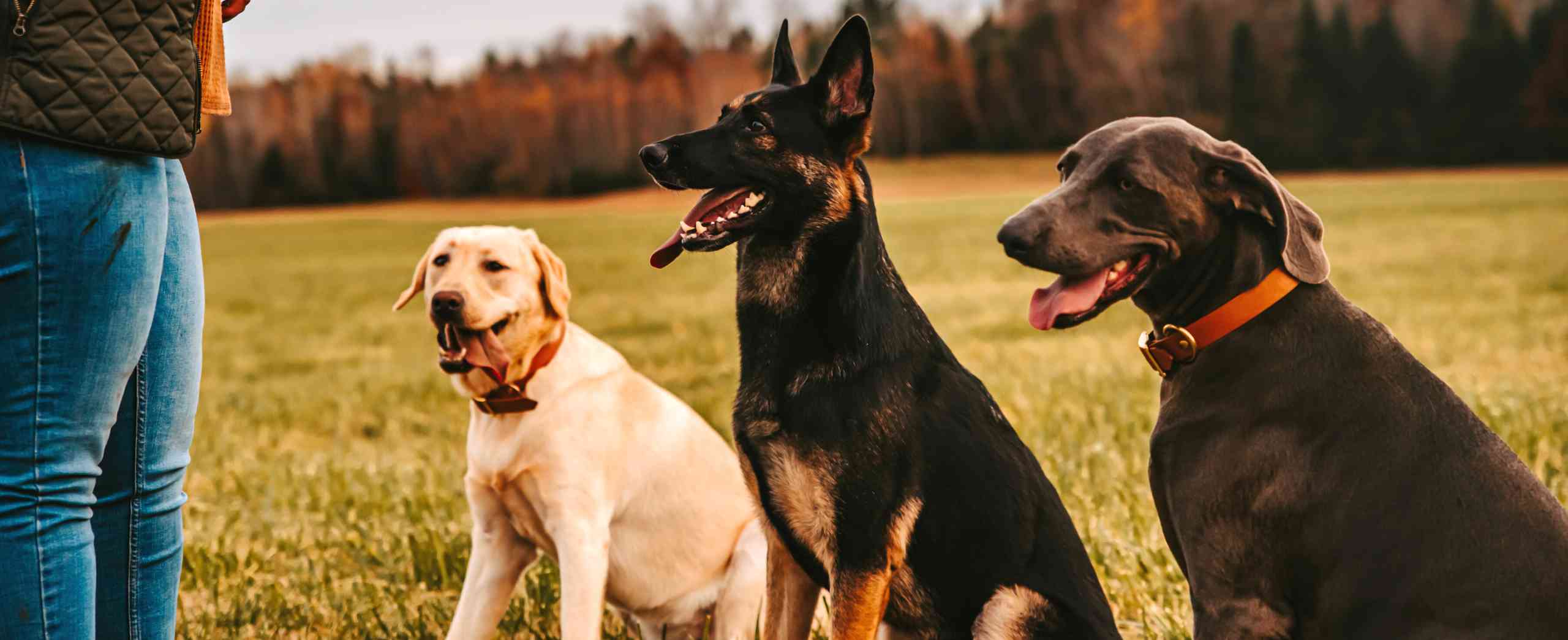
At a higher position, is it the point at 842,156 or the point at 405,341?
the point at 842,156

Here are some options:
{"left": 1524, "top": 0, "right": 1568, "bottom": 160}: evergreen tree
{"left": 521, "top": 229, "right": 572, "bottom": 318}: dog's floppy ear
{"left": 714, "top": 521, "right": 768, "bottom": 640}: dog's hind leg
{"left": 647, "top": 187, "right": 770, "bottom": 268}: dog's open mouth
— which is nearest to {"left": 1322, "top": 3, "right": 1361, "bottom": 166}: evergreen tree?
{"left": 1524, "top": 0, "right": 1568, "bottom": 160}: evergreen tree

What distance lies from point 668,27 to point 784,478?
7111cm

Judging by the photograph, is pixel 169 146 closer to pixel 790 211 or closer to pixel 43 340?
pixel 43 340

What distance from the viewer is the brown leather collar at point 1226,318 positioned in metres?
2.94

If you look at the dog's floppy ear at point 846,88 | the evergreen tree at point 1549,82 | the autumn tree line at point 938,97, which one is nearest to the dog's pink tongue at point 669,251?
the dog's floppy ear at point 846,88

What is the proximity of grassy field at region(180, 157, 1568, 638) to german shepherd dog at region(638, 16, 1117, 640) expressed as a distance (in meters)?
1.07

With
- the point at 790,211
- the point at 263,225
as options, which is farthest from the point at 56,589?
the point at 263,225

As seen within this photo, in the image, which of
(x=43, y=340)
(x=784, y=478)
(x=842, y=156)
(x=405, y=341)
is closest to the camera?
(x=43, y=340)

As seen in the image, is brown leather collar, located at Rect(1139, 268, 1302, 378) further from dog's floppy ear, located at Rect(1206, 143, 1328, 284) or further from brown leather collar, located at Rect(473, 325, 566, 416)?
brown leather collar, located at Rect(473, 325, 566, 416)

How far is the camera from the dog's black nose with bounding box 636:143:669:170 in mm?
3318

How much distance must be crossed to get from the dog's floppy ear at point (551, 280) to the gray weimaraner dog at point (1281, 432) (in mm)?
1928

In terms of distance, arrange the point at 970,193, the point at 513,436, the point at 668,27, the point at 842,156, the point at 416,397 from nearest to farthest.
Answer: the point at 842,156, the point at 513,436, the point at 416,397, the point at 970,193, the point at 668,27

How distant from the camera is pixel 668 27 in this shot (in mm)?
71812

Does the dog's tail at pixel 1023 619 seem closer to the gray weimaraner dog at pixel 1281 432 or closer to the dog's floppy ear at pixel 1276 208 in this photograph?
the gray weimaraner dog at pixel 1281 432
